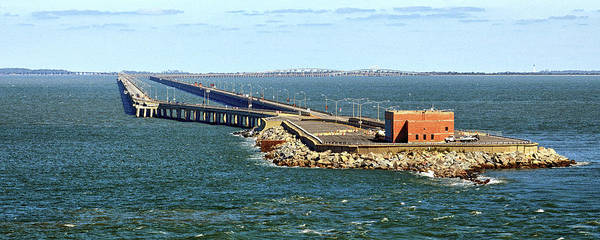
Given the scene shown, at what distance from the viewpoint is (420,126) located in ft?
360

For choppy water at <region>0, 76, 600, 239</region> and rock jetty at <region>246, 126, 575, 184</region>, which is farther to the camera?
rock jetty at <region>246, 126, 575, 184</region>

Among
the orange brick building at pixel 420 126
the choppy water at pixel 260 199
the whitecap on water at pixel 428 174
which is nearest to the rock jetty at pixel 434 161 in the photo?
the whitecap on water at pixel 428 174

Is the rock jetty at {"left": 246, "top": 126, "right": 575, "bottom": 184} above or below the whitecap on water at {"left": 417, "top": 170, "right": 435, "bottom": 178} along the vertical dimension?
above

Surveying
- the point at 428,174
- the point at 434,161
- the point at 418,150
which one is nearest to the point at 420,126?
the point at 418,150

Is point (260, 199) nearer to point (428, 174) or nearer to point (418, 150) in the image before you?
point (428, 174)

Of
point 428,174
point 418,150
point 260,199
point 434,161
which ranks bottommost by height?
point 260,199

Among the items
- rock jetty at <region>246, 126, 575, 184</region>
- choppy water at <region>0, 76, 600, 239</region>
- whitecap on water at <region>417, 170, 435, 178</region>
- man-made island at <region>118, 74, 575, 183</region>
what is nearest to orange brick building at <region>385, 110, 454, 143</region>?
man-made island at <region>118, 74, 575, 183</region>

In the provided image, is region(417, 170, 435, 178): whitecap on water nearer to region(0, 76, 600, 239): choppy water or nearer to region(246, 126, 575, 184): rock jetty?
region(246, 126, 575, 184): rock jetty

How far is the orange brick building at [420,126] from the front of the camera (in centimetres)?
10975

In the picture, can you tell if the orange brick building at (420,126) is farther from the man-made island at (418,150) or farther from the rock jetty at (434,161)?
the rock jetty at (434,161)

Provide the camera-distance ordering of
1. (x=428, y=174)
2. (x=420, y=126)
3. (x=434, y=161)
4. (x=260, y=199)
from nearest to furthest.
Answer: (x=260, y=199) < (x=428, y=174) < (x=434, y=161) < (x=420, y=126)

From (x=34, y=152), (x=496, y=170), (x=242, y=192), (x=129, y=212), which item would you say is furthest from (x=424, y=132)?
(x=34, y=152)

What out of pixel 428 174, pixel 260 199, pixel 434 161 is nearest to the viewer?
pixel 260 199

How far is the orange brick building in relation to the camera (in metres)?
110
